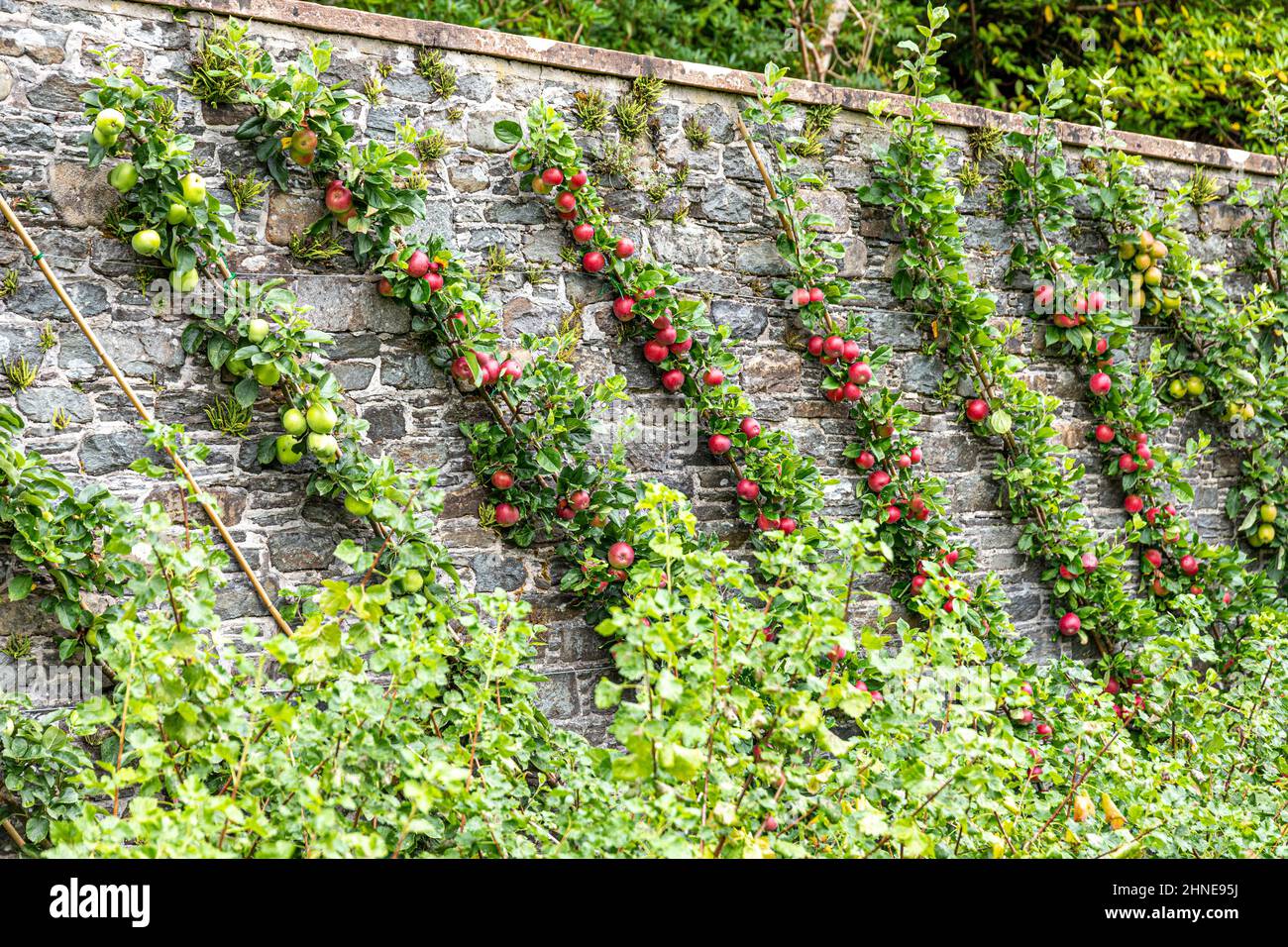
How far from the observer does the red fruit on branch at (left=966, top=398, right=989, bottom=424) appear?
4793 mm

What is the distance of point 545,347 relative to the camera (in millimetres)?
3936

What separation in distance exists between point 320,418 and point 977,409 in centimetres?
287

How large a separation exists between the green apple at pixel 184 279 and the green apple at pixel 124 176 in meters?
0.29

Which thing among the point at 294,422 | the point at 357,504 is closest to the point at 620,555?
the point at 357,504

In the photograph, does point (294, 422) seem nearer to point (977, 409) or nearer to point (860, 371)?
point (860, 371)

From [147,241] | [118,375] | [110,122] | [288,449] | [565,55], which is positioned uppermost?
[565,55]

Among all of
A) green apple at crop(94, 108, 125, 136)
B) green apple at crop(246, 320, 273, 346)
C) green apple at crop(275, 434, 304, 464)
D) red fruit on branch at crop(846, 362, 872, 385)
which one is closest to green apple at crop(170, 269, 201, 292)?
green apple at crop(246, 320, 273, 346)

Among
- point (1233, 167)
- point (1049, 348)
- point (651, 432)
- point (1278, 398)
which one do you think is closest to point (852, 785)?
point (651, 432)

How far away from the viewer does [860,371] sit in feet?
14.6

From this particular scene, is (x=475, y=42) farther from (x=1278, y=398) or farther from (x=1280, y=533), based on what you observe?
(x=1280, y=533)

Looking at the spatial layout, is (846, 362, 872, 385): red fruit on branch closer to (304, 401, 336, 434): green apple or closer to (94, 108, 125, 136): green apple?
(304, 401, 336, 434): green apple
